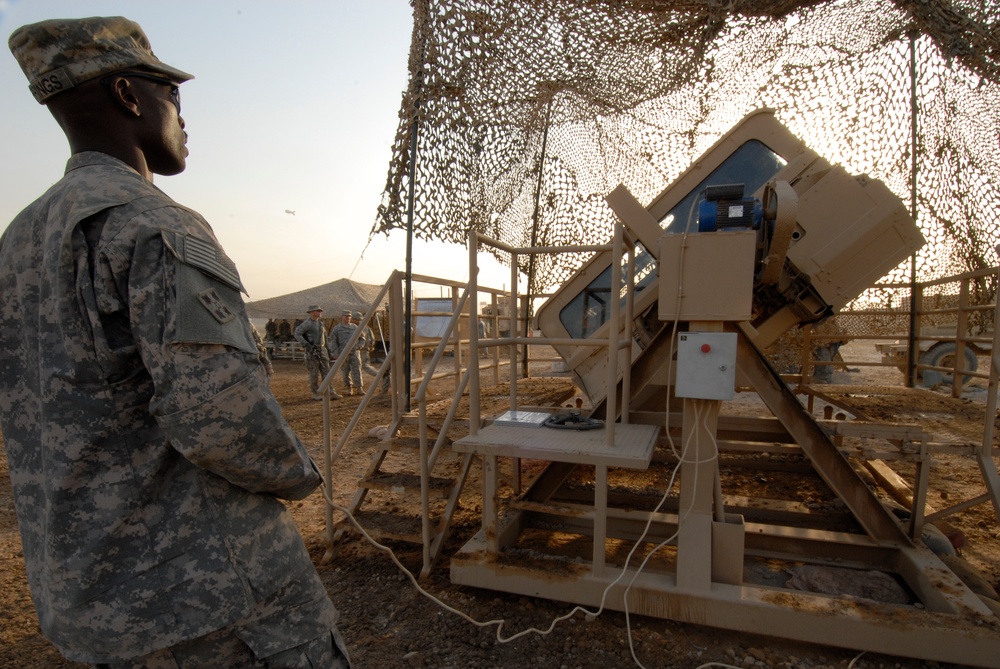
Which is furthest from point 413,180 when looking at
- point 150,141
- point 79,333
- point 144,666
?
point 144,666

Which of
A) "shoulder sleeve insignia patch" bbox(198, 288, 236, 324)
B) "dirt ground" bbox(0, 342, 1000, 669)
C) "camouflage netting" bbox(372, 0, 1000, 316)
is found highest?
"camouflage netting" bbox(372, 0, 1000, 316)

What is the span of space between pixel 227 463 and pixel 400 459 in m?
4.83

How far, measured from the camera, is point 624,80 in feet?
16.9

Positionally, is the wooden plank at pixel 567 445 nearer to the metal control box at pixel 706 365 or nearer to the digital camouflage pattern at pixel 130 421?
the metal control box at pixel 706 365

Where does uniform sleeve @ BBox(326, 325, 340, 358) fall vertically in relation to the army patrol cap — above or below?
below

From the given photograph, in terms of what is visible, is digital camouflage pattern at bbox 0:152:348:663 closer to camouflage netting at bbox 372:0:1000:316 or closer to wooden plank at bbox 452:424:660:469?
wooden plank at bbox 452:424:660:469

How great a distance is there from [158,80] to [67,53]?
6.9 inches

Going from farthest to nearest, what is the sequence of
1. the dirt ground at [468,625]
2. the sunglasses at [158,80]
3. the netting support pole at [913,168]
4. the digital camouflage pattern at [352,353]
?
the digital camouflage pattern at [352,353]
the netting support pole at [913,168]
the dirt ground at [468,625]
the sunglasses at [158,80]

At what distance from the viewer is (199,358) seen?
1.06 metres

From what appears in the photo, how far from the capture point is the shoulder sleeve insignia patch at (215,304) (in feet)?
3.56

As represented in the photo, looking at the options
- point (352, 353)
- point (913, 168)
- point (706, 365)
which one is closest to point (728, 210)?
point (706, 365)

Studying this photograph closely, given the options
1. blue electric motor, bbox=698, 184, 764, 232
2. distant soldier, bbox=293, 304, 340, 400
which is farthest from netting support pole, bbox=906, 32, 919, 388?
distant soldier, bbox=293, 304, 340, 400

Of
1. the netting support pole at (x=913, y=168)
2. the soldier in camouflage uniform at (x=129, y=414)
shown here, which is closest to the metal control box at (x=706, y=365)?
the soldier in camouflage uniform at (x=129, y=414)

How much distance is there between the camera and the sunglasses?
1.20m
